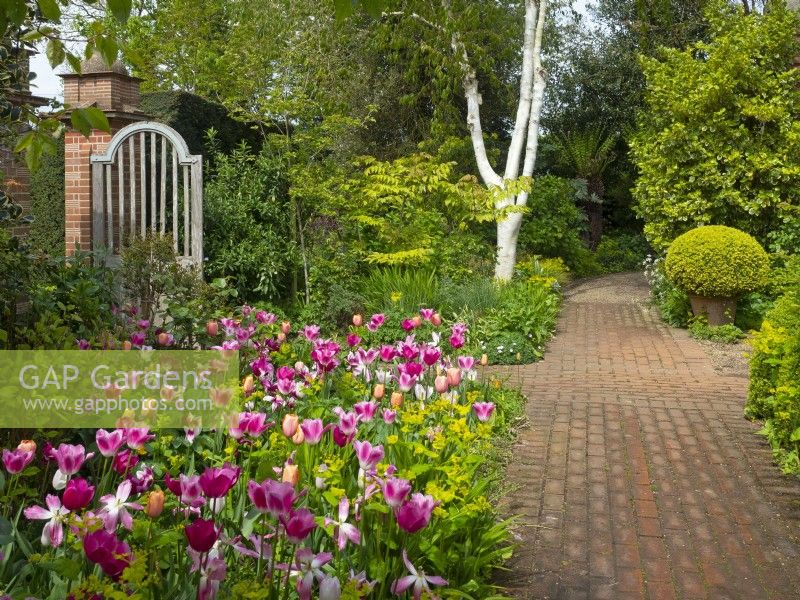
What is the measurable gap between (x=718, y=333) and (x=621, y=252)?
29.3 feet

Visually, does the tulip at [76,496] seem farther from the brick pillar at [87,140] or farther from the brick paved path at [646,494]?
the brick pillar at [87,140]

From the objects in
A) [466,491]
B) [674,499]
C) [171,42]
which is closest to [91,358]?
[466,491]

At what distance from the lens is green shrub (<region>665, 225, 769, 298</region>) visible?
424 inches

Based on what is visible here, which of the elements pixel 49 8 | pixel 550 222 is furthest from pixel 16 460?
pixel 550 222

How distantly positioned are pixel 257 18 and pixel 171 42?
31.6 ft

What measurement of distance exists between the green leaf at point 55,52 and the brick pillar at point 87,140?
7.39 meters

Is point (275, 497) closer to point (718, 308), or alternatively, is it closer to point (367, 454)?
point (367, 454)

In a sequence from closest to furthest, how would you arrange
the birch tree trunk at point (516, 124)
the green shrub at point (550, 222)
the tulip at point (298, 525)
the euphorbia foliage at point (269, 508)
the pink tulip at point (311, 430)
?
the tulip at point (298, 525) → the euphorbia foliage at point (269, 508) → the pink tulip at point (311, 430) → the birch tree trunk at point (516, 124) → the green shrub at point (550, 222)

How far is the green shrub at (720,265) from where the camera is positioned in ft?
35.3

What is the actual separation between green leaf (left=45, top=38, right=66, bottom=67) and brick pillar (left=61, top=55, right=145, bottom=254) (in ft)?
24.2

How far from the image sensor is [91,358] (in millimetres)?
3934

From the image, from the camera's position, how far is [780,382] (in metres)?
5.50

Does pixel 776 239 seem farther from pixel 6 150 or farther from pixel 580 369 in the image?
pixel 6 150

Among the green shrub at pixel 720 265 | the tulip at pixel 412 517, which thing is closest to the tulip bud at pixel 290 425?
the tulip at pixel 412 517
